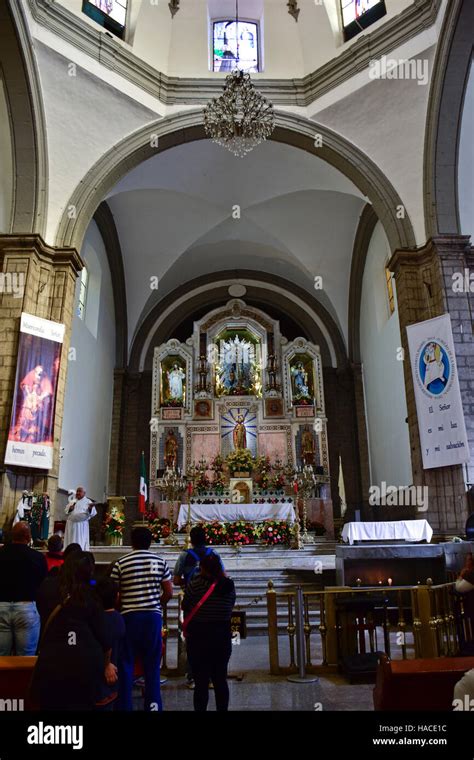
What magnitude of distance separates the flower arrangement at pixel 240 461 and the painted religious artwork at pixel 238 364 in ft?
7.68

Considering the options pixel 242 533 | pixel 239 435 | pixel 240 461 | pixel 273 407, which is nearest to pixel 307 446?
pixel 273 407

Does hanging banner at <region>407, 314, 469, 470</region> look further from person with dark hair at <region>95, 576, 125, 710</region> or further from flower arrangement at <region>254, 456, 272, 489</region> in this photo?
flower arrangement at <region>254, 456, 272, 489</region>

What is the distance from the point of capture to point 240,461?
15883 mm

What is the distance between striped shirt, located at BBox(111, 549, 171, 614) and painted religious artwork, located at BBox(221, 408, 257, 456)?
13214 millimetres

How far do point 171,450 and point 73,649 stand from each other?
47.7 feet

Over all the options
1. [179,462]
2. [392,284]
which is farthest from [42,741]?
[179,462]

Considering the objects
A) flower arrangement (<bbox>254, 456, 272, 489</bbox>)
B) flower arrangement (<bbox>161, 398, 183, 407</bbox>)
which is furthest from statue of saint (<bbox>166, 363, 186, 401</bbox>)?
flower arrangement (<bbox>254, 456, 272, 489</bbox>)

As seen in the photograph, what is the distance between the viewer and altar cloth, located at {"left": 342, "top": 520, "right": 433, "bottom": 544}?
27.8 ft

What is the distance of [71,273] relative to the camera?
10445 mm

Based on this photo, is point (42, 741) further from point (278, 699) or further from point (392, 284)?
point (392, 284)

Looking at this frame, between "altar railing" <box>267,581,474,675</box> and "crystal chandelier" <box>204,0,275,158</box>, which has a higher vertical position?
"crystal chandelier" <box>204,0,275,158</box>

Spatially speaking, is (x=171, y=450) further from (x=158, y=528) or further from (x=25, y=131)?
(x=25, y=131)

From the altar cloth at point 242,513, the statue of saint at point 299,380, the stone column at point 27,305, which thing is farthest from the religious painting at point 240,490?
the stone column at point 27,305

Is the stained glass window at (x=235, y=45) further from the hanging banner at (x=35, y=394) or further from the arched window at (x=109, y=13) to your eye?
the hanging banner at (x=35, y=394)
